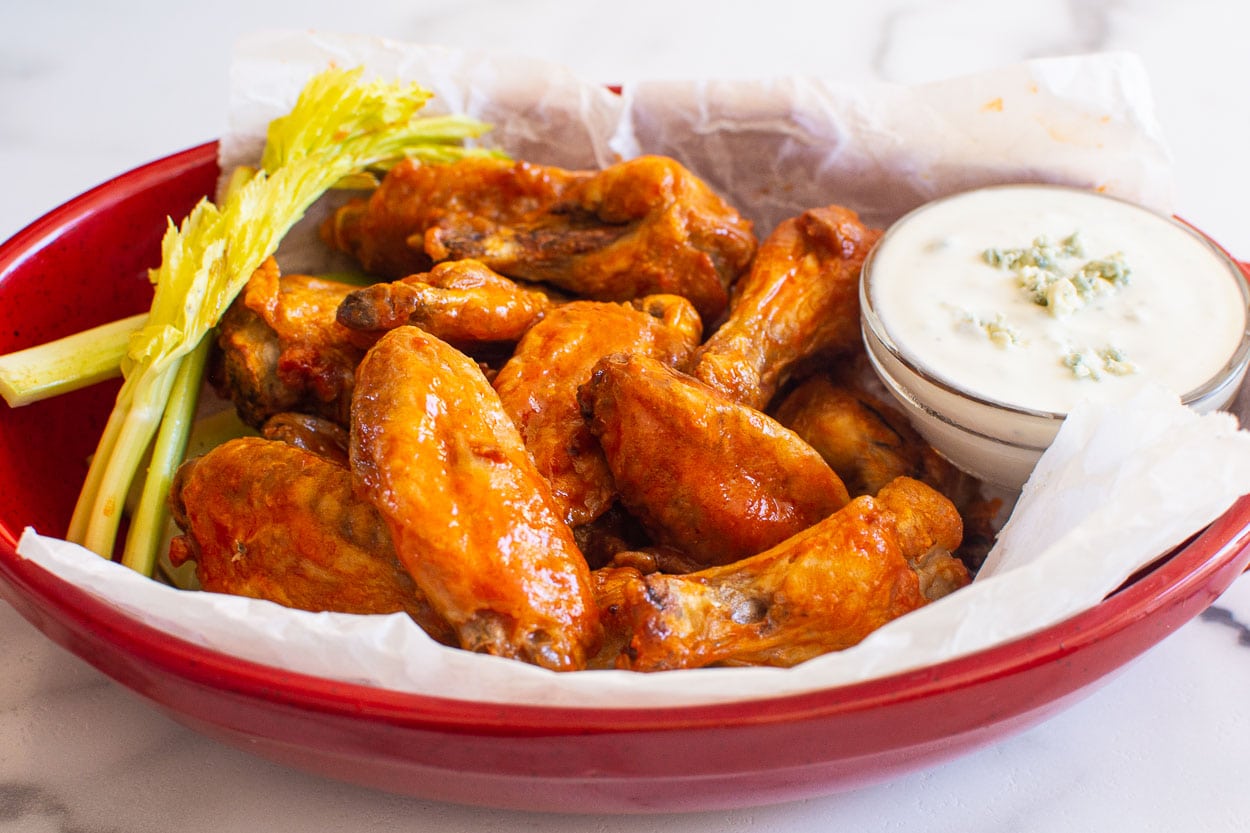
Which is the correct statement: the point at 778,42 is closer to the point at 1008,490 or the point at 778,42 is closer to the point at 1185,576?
the point at 1008,490

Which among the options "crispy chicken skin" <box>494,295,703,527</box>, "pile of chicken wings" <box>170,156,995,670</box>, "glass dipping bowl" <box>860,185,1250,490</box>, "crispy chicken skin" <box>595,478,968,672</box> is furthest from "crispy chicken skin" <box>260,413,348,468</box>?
"glass dipping bowl" <box>860,185,1250,490</box>

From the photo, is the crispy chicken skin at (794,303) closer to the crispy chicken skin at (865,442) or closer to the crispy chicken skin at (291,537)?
the crispy chicken skin at (865,442)

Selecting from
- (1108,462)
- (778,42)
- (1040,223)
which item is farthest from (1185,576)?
(778,42)

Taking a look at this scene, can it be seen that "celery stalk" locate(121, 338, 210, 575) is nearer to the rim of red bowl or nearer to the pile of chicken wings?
the pile of chicken wings

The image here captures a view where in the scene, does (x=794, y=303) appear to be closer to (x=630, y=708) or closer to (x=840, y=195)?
(x=840, y=195)

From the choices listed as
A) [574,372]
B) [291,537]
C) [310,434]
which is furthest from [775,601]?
[310,434]

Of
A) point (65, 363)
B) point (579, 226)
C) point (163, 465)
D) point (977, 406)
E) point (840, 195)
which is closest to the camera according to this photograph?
point (977, 406)
